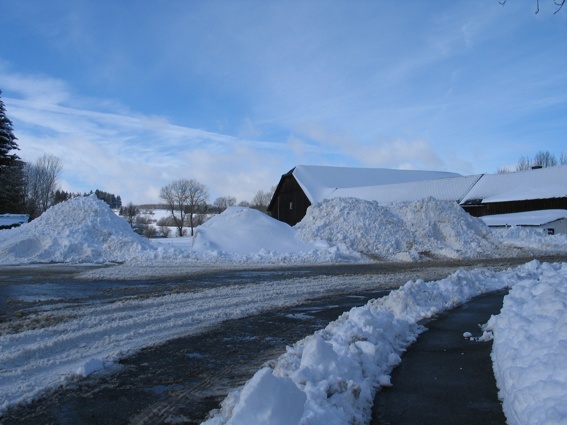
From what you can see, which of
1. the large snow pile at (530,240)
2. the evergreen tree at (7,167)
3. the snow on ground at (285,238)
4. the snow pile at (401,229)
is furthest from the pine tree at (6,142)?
the large snow pile at (530,240)

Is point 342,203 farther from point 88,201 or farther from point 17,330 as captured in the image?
point 17,330

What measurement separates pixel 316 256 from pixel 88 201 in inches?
→ 535

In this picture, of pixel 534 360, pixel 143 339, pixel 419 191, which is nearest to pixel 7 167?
pixel 419 191

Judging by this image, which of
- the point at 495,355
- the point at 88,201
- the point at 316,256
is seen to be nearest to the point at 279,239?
the point at 316,256

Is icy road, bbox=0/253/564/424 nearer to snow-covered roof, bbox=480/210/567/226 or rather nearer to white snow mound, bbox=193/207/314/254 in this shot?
white snow mound, bbox=193/207/314/254

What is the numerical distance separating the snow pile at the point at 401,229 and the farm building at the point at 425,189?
14082mm

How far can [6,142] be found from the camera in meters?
43.2

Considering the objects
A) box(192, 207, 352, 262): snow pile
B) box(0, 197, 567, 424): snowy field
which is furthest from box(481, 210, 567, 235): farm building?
box(0, 197, 567, 424): snowy field

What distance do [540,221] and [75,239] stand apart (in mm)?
33548

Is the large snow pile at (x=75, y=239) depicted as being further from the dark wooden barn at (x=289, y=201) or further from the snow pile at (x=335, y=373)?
the dark wooden barn at (x=289, y=201)

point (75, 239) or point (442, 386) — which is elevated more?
point (75, 239)

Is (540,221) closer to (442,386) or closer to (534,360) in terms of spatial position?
(442,386)

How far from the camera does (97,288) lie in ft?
42.2

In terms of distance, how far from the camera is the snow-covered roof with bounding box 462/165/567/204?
41.1 metres
